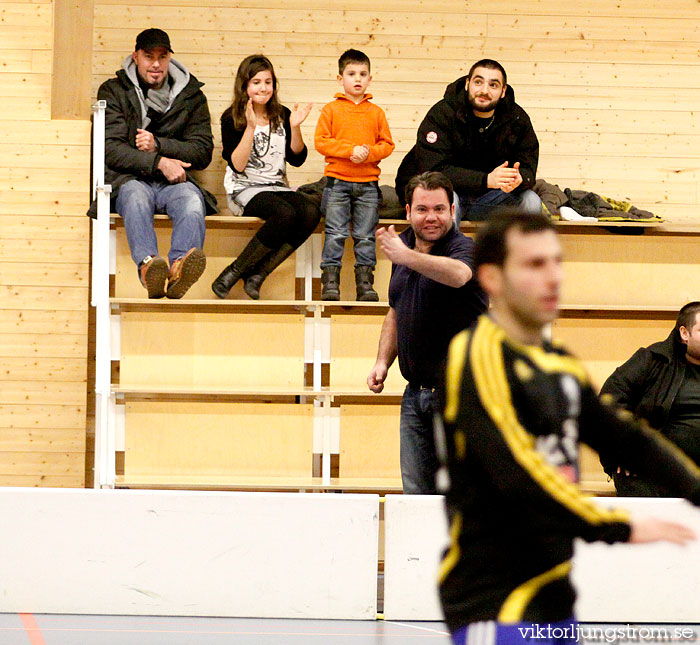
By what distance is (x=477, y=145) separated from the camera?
5992 mm

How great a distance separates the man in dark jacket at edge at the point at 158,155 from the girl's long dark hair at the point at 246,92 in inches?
12.2

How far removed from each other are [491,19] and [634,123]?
120 centimetres

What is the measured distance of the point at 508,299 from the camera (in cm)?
176

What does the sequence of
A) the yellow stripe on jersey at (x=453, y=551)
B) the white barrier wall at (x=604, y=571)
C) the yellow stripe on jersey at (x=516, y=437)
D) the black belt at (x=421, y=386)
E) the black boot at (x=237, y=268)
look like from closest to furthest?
1. the yellow stripe on jersey at (x=516, y=437)
2. the yellow stripe on jersey at (x=453, y=551)
3. the black belt at (x=421, y=386)
4. the white barrier wall at (x=604, y=571)
5. the black boot at (x=237, y=268)

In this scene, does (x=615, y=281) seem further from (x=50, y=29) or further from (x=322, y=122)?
(x=50, y=29)

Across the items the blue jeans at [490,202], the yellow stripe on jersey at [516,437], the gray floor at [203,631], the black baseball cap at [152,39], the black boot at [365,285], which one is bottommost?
the gray floor at [203,631]

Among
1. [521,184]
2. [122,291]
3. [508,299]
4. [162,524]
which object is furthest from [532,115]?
[508,299]

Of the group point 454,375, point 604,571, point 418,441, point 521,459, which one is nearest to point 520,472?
point 521,459

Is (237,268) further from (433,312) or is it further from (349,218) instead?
(433,312)

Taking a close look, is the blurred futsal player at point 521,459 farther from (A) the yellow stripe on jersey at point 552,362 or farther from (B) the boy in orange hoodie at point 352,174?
(B) the boy in orange hoodie at point 352,174

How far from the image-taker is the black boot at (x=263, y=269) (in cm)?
598

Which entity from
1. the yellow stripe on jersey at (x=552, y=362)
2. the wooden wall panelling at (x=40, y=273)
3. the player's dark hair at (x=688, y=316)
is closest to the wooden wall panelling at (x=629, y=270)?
the player's dark hair at (x=688, y=316)

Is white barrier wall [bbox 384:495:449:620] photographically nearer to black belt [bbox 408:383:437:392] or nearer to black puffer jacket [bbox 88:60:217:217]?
black belt [bbox 408:383:437:392]

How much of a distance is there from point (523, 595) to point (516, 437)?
27cm
